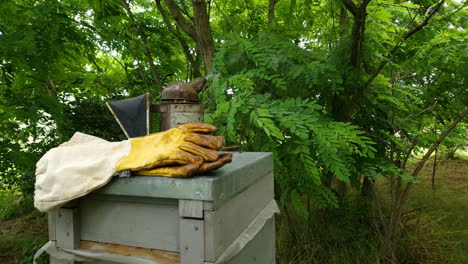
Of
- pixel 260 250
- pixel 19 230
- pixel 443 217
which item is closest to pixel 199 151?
pixel 260 250

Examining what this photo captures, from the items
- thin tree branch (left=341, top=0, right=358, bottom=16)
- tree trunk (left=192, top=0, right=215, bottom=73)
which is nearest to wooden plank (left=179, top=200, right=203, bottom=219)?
thin tree branch (left=341, top=0, right=358, bottom=16)

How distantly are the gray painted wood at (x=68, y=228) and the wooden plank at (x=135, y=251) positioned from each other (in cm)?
5

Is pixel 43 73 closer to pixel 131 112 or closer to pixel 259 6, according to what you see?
pixel 131 112

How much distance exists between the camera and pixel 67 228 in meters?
1.31

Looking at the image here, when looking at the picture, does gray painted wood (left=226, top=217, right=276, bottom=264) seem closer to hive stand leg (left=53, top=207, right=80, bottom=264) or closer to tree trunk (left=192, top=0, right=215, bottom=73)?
hive stand leg (left=53, top=207, right=80, bottom=264)

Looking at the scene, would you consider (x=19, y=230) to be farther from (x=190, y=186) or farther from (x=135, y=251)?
(x=190, y=186)

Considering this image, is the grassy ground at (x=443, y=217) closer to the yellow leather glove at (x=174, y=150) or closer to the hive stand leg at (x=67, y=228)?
the yellow leather glove at (x=174, y=150)

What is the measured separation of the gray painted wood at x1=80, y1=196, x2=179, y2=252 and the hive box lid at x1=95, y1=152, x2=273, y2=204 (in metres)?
0.07

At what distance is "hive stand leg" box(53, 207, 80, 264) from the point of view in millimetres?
1295

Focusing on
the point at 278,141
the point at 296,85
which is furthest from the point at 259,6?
the point at 278,141

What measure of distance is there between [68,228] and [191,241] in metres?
0.58

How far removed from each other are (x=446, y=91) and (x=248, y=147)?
6.16 ft

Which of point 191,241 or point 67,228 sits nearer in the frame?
point 191,241

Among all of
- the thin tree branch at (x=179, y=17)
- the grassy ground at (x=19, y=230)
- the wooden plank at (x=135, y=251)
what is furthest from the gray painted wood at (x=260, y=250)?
the grassy ground at (x=19, y=230)
